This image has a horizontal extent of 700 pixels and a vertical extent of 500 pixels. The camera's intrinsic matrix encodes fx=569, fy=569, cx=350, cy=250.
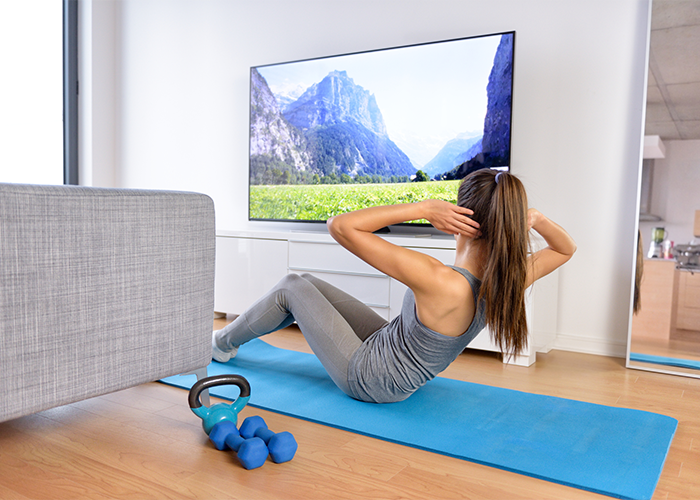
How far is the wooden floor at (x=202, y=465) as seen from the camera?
134 cm

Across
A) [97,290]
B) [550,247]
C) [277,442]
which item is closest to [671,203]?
[550,247]

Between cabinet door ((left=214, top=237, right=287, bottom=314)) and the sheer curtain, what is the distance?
5.90ft

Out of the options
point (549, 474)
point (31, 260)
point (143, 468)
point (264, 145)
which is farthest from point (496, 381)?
point (264, 145)

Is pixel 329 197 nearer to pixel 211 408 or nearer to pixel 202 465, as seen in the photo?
pixel 211 408

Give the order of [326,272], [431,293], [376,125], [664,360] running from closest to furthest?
[431,293] < [664,360] < [326,272] < [376,125]

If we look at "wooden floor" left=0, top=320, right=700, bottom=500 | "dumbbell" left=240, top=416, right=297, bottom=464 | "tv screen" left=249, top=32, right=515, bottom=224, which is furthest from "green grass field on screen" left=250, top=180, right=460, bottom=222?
"dumbbell" left=240, top=416, right=297, bottom=464

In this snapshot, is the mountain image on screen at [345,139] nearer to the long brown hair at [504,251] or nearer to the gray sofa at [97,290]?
the long brown hair at [504,251]

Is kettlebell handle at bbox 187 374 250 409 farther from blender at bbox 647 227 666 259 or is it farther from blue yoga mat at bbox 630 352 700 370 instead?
blender at bbox 647 227 666 259

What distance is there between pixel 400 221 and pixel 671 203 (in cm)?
174

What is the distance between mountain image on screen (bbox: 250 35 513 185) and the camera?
3.01m

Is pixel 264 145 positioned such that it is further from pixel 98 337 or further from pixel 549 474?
pixel 549 474

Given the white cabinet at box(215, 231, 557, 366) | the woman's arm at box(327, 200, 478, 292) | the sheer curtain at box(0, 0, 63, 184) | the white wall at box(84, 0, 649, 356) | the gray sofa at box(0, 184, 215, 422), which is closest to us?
the gray sofa at box(0, 184, 215, 422)

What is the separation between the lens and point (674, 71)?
2.67 meters

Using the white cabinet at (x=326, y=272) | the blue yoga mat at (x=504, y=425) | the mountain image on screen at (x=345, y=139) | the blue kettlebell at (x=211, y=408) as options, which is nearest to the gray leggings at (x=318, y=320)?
the blue yoga mat at (x=504, y=425)
